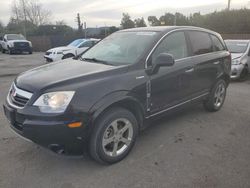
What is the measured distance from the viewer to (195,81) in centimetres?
438

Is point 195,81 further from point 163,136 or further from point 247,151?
point 247,151

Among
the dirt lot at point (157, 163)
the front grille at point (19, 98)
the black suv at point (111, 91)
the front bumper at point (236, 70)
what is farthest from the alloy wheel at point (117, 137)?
the front bumper at point (236, 70)

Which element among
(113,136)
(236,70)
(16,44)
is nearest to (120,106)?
(113,136)

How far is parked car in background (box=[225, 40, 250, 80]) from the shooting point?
28.2 feet

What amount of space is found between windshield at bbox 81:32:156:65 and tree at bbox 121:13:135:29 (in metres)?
33.8

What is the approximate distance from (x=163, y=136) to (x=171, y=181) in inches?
48.3

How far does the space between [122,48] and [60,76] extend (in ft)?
3.94

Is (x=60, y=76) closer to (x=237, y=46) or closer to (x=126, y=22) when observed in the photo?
(x=237, y=46)

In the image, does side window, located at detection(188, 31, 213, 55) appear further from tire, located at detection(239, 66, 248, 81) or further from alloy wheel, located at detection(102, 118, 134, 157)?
tire, located at detection(239, 66, 248, 81)

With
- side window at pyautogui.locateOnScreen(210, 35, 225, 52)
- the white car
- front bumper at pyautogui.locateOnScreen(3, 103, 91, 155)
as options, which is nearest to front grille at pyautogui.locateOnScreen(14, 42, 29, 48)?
the white car

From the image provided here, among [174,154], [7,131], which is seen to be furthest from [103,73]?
[7,131]

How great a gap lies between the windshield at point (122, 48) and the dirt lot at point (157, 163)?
4.32 feet

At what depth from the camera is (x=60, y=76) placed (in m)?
3.10

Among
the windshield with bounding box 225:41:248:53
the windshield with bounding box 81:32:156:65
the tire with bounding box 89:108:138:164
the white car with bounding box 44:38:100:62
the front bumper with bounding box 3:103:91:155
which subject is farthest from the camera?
the white car with bounding box 44:38:100:62
